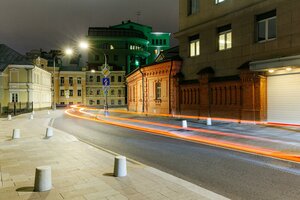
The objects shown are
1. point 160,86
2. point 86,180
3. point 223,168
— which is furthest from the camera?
point 160,86

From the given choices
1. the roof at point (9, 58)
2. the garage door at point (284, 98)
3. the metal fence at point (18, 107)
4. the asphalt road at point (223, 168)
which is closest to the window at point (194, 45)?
the garage door at point (284, 98)

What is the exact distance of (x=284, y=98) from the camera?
16.7 metres

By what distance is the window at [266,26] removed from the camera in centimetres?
1711

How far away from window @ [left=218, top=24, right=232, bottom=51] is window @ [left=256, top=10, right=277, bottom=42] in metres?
2.54

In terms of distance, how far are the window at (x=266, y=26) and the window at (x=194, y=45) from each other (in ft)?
20.7

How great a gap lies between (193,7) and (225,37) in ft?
17.7

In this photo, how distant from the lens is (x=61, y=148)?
1061 centimetres

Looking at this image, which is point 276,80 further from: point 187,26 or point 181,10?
point 181,10

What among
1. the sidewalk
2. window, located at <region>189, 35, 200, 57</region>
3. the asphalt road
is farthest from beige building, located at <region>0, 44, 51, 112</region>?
the asphalt road

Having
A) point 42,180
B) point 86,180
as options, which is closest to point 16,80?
point 86,180

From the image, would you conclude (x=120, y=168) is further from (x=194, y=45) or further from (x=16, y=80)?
(x=16, y=80)

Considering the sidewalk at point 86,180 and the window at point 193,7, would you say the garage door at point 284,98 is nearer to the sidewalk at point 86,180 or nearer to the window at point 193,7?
the window at point 193,7

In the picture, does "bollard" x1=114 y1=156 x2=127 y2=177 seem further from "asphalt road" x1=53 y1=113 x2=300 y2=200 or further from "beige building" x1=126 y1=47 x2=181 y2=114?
"beige building" x1=126 y1=47 x2=181 y2=114

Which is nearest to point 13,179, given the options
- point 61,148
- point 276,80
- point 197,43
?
point 61,148
